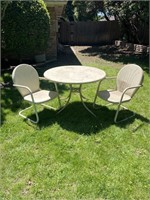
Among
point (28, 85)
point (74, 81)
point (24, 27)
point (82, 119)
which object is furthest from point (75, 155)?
point (24, 27)

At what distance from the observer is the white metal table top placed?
4598 millimetres

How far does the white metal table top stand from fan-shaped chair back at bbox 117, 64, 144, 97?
1.34 feet

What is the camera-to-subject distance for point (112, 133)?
430cm

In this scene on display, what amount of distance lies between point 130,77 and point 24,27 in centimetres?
509

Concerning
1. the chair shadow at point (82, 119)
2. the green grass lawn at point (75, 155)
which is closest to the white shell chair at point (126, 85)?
the chair shadow at point (82, 119)

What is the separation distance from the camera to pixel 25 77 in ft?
16.0

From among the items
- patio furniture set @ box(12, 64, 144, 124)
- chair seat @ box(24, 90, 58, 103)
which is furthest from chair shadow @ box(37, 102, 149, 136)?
chair seat @ box(24, 90, 58, 103)

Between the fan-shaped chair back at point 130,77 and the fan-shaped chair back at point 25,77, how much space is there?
5.84 feet

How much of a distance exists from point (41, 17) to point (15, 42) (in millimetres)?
1339

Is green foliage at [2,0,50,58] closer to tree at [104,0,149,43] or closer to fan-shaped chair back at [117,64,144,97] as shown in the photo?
tree at [104,0,149,43]

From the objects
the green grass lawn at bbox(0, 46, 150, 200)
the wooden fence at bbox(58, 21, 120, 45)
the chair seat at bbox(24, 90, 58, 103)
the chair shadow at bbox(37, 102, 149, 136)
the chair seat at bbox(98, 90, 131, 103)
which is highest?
the wooden fence at bbox(58, 21, 120, 45)

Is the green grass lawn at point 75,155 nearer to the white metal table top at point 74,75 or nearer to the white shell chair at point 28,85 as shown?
the white shell chair at point 28,85

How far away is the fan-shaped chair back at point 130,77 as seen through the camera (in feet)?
15.4

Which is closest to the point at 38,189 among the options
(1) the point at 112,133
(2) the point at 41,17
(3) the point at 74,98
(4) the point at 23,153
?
(4) the point at 23,153
